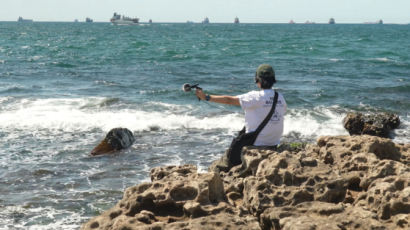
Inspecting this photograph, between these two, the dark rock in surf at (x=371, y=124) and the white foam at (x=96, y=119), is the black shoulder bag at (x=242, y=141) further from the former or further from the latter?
the white foam at (x=96, y=119)

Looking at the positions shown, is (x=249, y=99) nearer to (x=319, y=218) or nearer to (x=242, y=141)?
(x=242, y=141)

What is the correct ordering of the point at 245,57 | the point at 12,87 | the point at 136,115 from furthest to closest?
the point at 245,57 → the point at 12,87 → the point at 136,115

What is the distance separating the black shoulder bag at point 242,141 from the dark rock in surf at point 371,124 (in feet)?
26.3

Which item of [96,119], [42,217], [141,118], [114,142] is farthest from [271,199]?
[96,119]

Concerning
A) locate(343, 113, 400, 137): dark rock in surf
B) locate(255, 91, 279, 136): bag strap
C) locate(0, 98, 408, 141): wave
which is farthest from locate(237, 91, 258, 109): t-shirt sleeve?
locate(343, 113, 400, 137): dark rock in surf

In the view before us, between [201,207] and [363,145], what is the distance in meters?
3.13

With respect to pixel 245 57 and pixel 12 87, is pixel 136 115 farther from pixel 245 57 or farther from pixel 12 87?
pixel 245 57

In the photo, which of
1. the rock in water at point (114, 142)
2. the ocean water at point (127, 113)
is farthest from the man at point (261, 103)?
the rock in water at point (114, 142)

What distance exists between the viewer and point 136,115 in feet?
55.7

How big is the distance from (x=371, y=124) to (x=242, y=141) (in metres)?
8.46

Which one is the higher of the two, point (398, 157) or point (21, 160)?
point (398, 157)

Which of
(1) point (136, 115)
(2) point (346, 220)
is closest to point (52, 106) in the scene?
(1) point (136, 115)

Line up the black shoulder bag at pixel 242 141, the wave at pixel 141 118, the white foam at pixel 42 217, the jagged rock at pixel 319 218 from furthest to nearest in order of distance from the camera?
1. the wave at pixel 141 118
2. the white foam at pixel 42 217
3. the black shoulder bag at pixel 242 141
4. the jagged rock at pixel 319 218

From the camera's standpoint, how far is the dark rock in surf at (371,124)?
46.2ft
